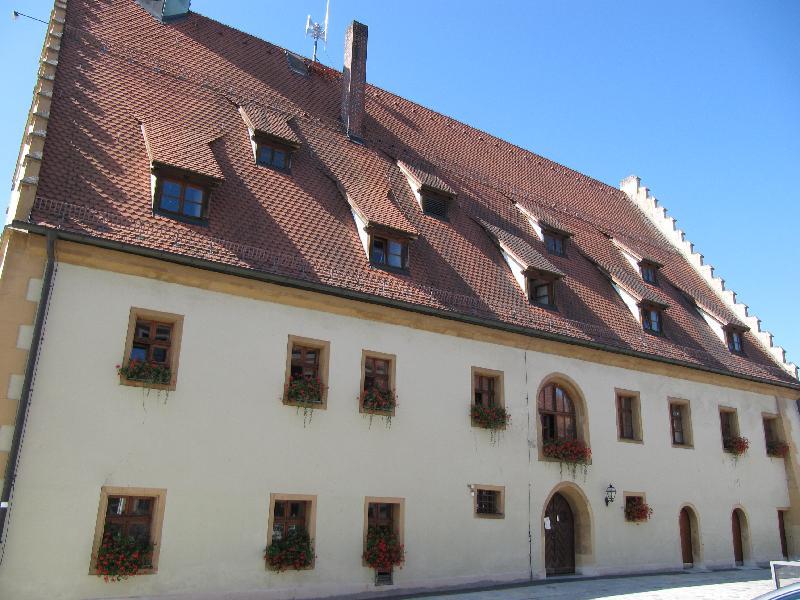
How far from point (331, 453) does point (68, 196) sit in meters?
6.40

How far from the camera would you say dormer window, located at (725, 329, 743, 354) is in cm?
2238

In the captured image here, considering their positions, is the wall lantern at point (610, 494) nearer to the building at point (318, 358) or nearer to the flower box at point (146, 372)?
the building at point (318, 358)

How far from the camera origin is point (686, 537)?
19.2 meters

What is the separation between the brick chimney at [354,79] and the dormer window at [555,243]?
19.7 ft

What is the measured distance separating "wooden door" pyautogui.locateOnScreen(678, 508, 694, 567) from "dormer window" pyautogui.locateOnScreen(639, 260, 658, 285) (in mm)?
7124

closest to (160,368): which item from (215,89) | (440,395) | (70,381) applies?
(70,381)

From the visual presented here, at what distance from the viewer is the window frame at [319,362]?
42.8ft

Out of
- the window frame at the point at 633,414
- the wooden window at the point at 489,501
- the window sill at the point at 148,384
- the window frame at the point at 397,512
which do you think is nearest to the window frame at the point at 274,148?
the window sill at the point at 148,384

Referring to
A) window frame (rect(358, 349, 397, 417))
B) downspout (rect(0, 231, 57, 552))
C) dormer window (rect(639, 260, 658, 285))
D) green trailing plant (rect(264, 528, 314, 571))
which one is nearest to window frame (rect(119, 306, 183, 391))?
downspout (rect(0, 231, 57, 552))

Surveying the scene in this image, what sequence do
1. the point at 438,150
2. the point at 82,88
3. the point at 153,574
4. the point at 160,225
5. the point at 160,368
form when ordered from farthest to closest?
the point at 438,150, the point at 82,88, the point at 160,225, the point at 160,368, the point at 153,574

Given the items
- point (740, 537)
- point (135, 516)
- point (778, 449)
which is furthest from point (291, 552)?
point (778, 449)

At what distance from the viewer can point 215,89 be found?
1686 centimetres

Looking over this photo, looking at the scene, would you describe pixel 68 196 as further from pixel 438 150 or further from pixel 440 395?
pixel 438 150

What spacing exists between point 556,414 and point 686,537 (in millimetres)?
5844
